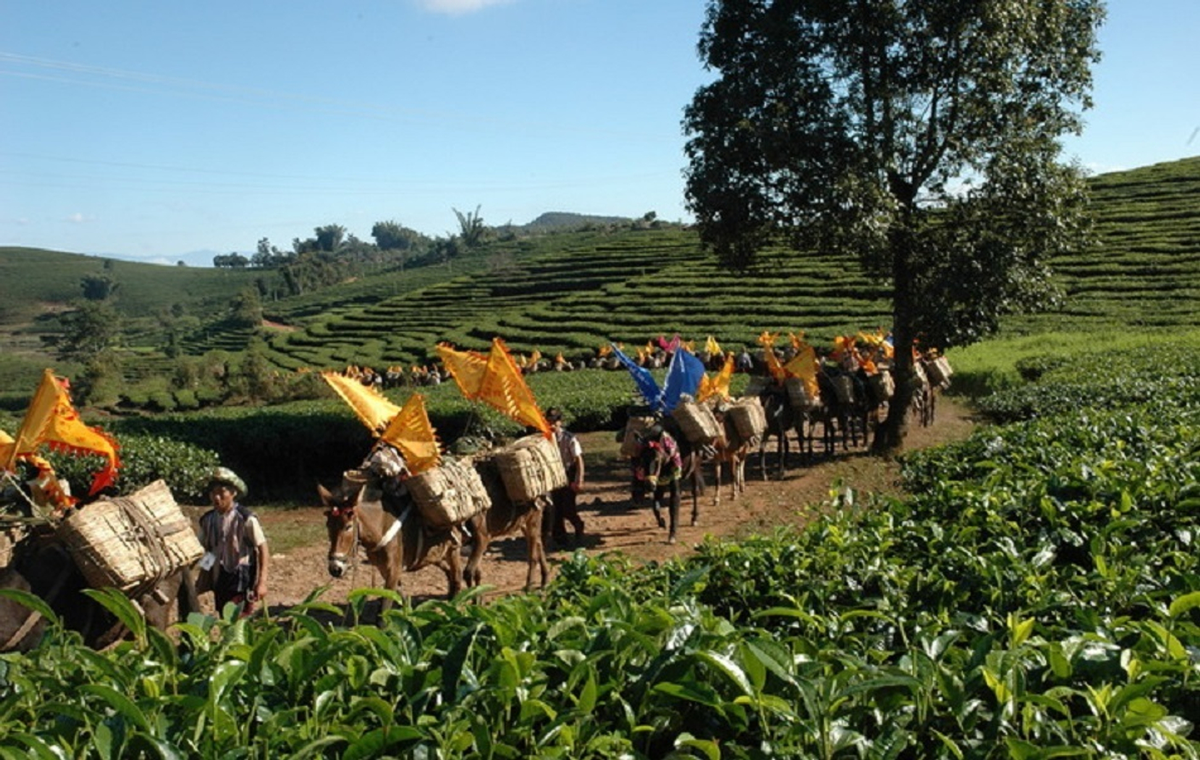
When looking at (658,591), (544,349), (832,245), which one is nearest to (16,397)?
(544,349)

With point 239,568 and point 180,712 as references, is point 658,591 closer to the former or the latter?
point 180,712

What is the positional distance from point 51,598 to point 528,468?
3.90 metres

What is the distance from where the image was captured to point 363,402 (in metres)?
7.75

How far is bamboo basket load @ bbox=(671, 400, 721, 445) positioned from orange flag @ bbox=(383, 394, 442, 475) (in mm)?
4117

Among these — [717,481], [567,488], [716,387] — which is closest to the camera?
[567,488]

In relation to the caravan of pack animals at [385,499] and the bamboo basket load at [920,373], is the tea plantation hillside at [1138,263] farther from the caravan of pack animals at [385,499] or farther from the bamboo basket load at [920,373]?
the caravan of pack animals at [385,499]

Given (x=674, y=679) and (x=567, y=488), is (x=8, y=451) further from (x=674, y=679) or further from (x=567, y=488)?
(x=674, y=679)

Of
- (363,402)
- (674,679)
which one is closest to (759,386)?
(363,402)

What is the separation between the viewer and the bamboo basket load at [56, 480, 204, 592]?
558cm

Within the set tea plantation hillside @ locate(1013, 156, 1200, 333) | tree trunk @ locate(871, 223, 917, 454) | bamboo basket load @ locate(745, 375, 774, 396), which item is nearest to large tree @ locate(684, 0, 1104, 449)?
tree trunk @ locate(871, 223, 917, 454)

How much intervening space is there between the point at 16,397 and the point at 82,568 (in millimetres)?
45501

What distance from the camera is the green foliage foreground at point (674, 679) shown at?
6.58ft

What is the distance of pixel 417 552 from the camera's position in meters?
7.37

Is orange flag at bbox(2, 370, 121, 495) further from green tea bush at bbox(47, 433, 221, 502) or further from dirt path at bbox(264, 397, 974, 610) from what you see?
green tea bush at bbox(47, 433, 221, 502)
